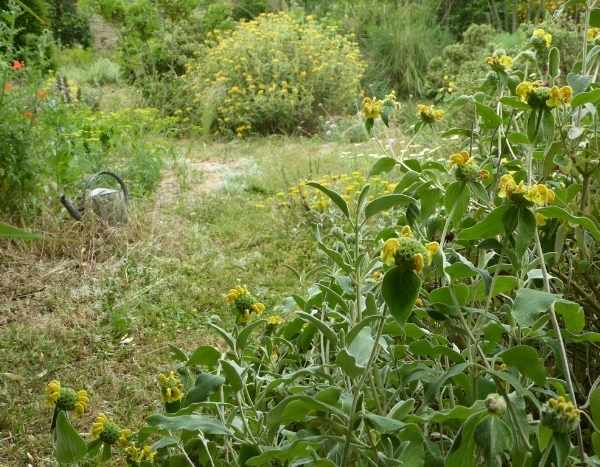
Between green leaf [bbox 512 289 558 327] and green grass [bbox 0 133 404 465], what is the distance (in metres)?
1.29

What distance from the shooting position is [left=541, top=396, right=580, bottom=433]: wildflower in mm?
640

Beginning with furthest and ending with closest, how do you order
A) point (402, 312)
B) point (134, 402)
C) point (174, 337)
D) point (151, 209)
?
point (151, 209) < point (174, 337) < point (134, 402) < point (402, 312)

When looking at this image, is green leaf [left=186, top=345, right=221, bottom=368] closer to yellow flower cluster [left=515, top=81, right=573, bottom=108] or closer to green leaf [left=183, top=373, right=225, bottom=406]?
green leaf [left=183, top=373, right=225, bottom=406]

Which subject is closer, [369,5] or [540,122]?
[540,122]

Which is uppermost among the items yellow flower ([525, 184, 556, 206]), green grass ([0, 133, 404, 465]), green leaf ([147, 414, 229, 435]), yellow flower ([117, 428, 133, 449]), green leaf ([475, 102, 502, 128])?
green leaf ([475, 102, 502, 128])

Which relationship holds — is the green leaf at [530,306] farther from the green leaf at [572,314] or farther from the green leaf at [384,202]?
the green leaf at [384,202]

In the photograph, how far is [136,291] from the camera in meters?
3.11

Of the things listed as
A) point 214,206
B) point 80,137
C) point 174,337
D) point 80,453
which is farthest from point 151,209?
point 80,453

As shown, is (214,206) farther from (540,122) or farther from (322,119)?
(540,122)

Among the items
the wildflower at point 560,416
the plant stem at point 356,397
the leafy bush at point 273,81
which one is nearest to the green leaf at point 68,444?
the plant stem at point 356,397

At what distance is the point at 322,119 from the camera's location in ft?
22.0

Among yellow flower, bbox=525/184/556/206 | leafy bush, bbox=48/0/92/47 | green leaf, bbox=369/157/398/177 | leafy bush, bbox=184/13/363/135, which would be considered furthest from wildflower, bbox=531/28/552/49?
leafy bush, bbox=48/0/92/47

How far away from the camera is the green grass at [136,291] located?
2.33 meters

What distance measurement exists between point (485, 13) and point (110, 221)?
771cm
